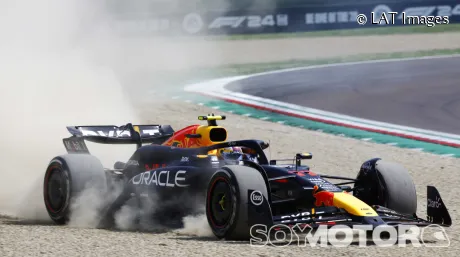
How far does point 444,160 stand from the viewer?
14.1m

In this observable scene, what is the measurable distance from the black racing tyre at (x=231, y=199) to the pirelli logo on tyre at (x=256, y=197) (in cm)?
3

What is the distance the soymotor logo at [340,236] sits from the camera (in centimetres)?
771

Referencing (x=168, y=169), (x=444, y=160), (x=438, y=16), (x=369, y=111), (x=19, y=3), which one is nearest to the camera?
(x=168, y=169)

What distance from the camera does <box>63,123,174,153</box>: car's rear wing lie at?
10.5 m

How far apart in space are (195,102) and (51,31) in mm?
3640

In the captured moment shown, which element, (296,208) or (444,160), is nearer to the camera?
(296,208)

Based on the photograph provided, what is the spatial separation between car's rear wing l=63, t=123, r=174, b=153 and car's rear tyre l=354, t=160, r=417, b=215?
2968 mm

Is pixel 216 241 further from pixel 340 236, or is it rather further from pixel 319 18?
pixel 319 18

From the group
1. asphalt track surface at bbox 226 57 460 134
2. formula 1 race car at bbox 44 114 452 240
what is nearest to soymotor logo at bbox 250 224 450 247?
formula 1 race car at bbox 44 114 452 240

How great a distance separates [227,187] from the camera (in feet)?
26.1

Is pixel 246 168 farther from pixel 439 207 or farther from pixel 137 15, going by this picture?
pixel 137 15

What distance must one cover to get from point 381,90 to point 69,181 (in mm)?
12793

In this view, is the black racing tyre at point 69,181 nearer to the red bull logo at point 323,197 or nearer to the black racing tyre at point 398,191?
the red bull logo at point 323,197

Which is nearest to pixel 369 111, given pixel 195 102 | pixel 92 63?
pixel 195 102
